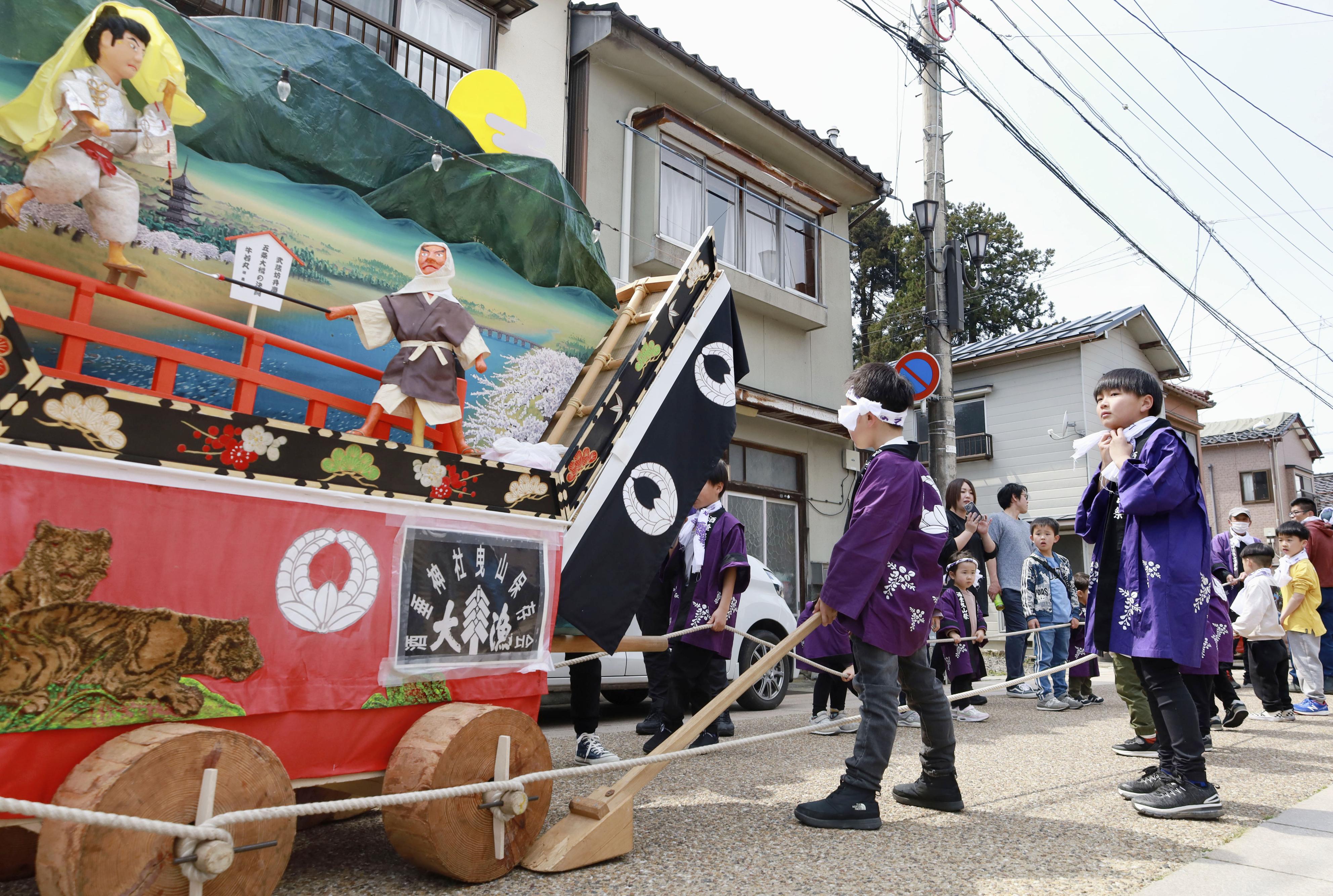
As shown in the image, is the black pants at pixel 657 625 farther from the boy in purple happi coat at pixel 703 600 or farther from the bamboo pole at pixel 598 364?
the bamboo pole at pixel 598 364

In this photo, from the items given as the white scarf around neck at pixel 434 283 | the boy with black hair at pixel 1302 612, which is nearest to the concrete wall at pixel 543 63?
the white scarf around neck at pixel 434 283

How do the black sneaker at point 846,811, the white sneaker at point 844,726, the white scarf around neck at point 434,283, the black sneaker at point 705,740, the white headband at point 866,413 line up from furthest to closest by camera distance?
the white sneaker at point 844,726 < the black sneaker at point 705,740 < the white scarf around neck at point 434,283 < the white headband at point 866,413 < the black sneaker at point 846,811

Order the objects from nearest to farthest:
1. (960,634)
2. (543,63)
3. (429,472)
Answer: (429,472) → (960,634) → (543,63)

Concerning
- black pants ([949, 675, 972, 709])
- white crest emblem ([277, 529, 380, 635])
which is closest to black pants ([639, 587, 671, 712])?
black pants ([949, 675, 972, 709])

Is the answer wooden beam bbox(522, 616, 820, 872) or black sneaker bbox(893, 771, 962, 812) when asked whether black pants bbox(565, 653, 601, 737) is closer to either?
wooden beam bbox(522, 616, 820, 872)

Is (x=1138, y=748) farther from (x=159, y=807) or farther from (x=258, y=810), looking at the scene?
(x=159, y=807)

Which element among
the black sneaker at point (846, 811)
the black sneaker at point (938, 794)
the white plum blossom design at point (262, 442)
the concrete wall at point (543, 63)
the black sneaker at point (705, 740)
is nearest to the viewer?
the white plum blossom design at point (262, 442)

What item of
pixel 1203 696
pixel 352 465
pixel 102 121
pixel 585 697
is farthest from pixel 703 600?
pixel 102 121

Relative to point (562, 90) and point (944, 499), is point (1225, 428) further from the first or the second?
point (562, 90)

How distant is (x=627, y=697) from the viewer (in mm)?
6902

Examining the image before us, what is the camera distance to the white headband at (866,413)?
3.31 metres

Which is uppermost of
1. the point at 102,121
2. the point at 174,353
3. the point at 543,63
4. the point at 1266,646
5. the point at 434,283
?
the point at 543,63

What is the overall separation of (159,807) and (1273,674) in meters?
7.35

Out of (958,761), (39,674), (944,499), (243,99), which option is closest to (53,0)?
(243,99)
